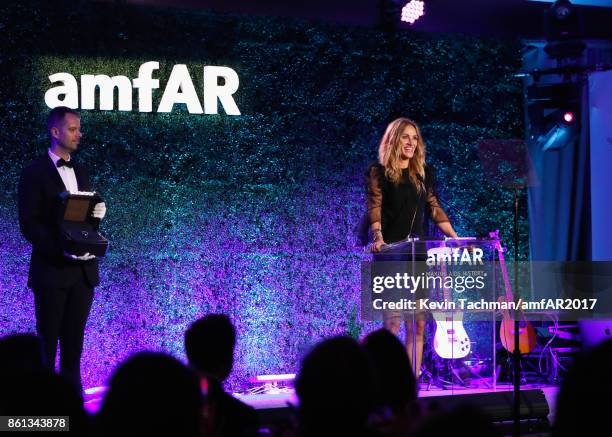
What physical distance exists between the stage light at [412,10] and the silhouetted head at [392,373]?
4725mm

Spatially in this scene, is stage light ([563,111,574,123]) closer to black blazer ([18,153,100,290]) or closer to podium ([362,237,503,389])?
podium ([362,237,503,389])

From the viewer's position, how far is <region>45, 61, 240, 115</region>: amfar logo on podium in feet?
21.7

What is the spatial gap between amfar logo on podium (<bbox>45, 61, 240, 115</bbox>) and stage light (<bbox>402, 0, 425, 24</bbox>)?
157 cm

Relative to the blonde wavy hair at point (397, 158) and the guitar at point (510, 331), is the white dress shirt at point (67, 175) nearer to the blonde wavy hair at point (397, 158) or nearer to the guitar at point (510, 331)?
the blonde wavy hair at point (397, 158)

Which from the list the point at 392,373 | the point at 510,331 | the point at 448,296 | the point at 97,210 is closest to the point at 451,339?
the point at 510,331

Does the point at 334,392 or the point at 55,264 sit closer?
the point at 334,392

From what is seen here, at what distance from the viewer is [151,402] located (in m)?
1.88

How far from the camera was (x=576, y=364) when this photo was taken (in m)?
2.01

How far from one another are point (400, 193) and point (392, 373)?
323 cm

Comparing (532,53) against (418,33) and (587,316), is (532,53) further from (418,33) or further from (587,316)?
(587,316)

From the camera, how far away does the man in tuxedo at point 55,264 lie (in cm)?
519

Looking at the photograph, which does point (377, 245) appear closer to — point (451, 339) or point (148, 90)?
point (451, 339)

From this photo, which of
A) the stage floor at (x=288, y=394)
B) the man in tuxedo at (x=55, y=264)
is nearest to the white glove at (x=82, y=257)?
the man in tuxedo at (x=55, y=264)

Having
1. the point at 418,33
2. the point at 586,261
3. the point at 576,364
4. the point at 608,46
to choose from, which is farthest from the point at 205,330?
the point at 608,46
